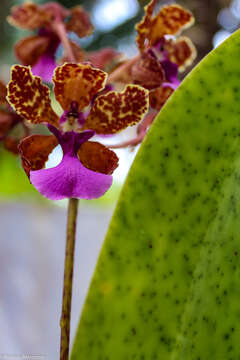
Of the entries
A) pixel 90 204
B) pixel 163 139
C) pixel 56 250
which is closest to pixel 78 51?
pixel 163 139

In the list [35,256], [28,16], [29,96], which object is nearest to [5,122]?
[29,96]

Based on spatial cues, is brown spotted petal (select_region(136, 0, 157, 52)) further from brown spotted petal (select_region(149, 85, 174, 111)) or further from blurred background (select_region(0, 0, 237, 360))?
blurred background (select_region(0, 0, 237, 360))

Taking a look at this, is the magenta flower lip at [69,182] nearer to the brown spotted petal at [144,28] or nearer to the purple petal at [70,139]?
the purple petal at [70,139]

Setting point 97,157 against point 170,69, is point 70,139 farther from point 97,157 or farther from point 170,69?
point 170,69

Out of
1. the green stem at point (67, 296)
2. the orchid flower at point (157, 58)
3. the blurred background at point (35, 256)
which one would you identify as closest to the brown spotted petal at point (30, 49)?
the orchid flower at point (157, 58)

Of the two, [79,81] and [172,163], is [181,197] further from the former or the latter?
[79,81]

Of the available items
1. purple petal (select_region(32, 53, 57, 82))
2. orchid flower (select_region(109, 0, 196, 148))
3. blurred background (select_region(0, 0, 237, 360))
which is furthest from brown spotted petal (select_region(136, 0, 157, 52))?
blurred background (select_region(0, 0, 237, 360))
